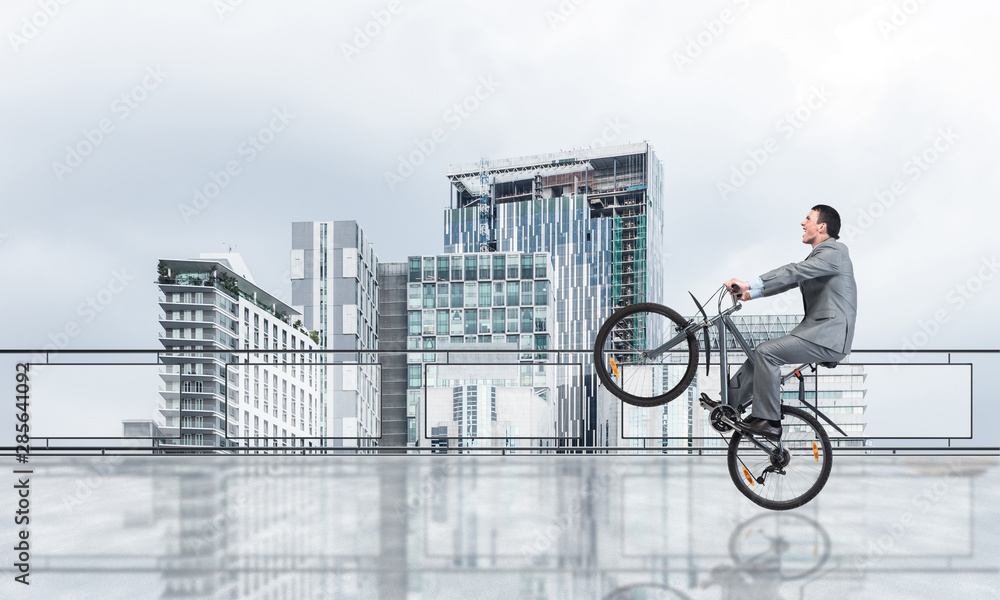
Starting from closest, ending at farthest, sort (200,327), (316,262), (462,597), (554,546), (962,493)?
(462,597), (554,546), (962,493), (200,327), (316,262)

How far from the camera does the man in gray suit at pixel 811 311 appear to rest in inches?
207

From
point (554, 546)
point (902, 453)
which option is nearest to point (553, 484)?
point (554, 546)

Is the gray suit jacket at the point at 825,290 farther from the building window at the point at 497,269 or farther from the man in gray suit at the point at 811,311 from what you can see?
the building window at the point at 497,269

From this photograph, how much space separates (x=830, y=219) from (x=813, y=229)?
0.12m

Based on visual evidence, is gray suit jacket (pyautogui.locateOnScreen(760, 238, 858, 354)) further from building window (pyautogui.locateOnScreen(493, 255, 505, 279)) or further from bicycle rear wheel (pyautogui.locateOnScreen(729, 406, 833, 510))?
building window (pyautogui.locateOnScreen(493, 255, 505, 279))

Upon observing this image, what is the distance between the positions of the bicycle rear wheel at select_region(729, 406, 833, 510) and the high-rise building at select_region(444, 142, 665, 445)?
15218 centimetres

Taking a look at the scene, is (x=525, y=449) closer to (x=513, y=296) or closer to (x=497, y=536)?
(x=497, y=536)

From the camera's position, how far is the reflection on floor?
13.8 ft

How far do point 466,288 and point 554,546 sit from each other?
5265 inches

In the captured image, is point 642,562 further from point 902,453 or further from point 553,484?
point 902,453

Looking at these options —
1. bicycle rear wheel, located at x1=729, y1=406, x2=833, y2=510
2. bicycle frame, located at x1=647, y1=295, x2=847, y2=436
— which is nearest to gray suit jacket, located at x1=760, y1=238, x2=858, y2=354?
bicycle frame, located at x1=647, y1=295, x2=847, y2=436

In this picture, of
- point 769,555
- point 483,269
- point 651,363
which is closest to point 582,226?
point 483,269

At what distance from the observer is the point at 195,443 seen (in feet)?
33.0

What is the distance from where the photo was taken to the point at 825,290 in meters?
5.39
